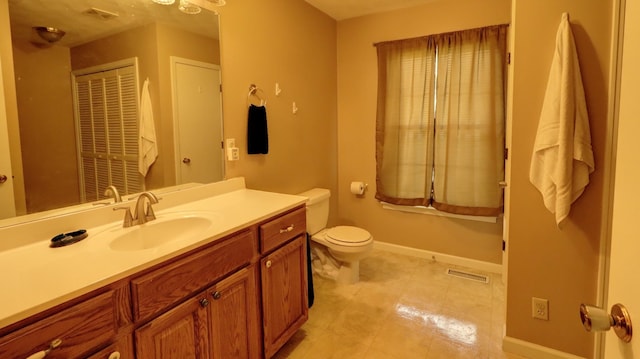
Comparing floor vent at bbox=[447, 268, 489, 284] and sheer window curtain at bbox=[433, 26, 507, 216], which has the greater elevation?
sheer window curtain at bbox=[433, 26, 507, 216]

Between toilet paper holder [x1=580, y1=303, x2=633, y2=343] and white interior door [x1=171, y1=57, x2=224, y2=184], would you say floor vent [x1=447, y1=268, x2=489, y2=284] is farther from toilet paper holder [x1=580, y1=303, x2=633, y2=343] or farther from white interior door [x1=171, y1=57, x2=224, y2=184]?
toilet paper holder [x1=580, y1=303, x2=633, y2=343]

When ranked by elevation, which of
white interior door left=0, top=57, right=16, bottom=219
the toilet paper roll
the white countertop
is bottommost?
the toilet paper roll

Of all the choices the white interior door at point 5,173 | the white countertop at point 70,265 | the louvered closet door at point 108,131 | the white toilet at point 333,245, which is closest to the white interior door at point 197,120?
the louvered closet door at point 108,131

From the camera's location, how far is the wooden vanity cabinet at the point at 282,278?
167 cm

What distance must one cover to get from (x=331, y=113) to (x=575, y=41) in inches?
84.1

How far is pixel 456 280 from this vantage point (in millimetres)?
2820

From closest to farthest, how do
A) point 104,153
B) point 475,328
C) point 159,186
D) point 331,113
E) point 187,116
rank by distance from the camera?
point 104,153 < point 159,186 < point 187,116 < point 475,328 < point 331,113

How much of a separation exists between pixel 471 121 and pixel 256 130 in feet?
5.95

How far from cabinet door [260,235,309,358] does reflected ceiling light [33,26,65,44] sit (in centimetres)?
A: 130

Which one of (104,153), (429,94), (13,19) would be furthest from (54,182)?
(429,94)

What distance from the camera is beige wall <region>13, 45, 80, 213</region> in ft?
4.25

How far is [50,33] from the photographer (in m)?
1.37

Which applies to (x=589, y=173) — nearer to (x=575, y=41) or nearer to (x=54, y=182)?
(x=575, y=41)

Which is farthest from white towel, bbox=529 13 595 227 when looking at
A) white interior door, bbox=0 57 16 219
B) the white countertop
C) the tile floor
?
white interior door, bbox=0 57 16 219
